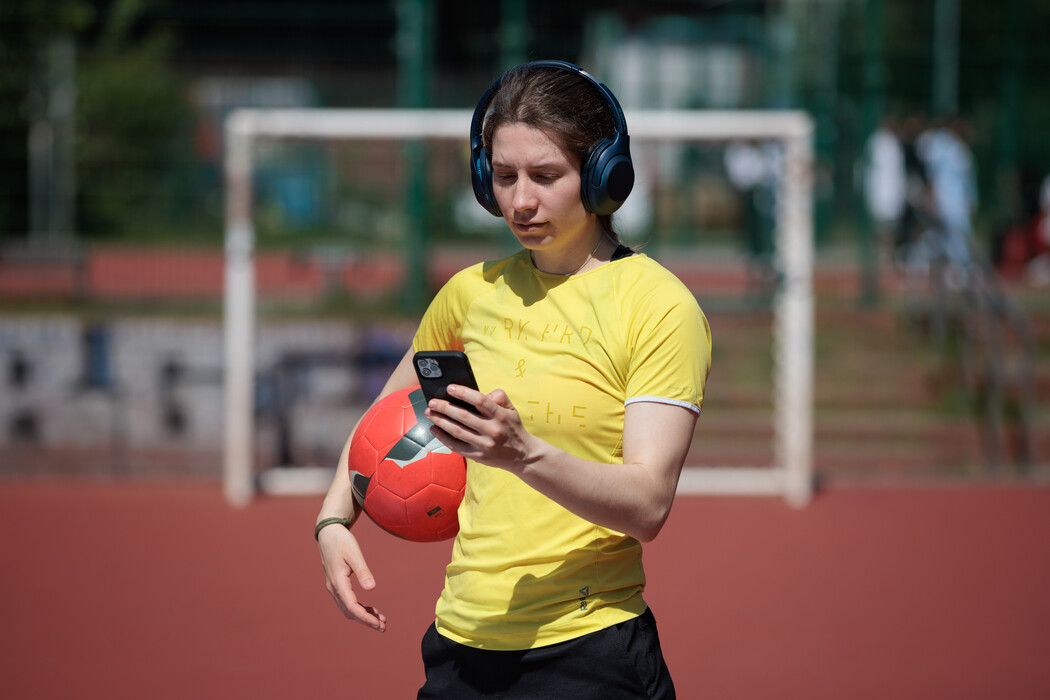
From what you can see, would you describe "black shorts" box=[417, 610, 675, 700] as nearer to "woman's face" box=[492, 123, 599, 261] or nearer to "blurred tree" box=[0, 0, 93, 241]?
"woman's face" box=[492, 123, 599, 261]

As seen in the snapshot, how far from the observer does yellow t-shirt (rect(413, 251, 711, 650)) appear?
1.97m

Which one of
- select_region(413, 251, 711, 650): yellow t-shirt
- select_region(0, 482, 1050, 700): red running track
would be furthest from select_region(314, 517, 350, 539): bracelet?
select_region(0, 482, 1050, 700): red running track

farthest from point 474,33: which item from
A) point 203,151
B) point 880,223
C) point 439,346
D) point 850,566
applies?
point 439,346

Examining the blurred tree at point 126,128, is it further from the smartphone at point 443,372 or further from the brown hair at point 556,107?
the smartphone at point 443,372

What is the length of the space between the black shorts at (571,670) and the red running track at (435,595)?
→ 8.83 feet

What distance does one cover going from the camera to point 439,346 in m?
2.31

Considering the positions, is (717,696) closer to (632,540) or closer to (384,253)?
(632,540)

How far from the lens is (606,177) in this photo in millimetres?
2010

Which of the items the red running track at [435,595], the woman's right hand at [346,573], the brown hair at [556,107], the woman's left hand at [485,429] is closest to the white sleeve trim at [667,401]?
the woman's left hand at [485,429]

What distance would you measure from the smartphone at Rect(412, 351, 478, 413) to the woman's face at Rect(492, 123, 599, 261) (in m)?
0.42

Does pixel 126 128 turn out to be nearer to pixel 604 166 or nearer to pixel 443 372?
pixel 604 166

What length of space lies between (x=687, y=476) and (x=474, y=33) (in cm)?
564

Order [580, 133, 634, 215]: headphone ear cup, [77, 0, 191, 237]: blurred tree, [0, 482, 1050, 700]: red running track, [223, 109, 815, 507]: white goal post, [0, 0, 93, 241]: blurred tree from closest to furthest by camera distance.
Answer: [580, 133, 634, 215]: headphone ear cup
[0, 482, 1050, 700]: red running track
[223, 109, 815, 507]: white goal post
[77, 0, 191, 237]: blurred tree
[0, 0, 93, 241]: blurred tree

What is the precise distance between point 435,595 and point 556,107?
4.26 meters
